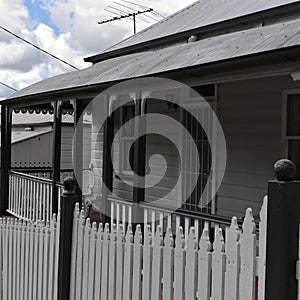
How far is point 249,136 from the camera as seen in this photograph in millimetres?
8250

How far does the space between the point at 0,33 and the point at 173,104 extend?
1894 cm

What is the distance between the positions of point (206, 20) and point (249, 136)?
2.89 metres

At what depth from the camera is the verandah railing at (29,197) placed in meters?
10.2

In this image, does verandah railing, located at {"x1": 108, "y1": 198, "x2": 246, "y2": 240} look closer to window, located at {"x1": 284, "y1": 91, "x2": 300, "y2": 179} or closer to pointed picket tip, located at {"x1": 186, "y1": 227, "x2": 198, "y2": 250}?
window, located at {"x1": 284, "y1": 91, "x2": 300, "y2": 179}

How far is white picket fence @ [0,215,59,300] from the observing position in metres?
4.84

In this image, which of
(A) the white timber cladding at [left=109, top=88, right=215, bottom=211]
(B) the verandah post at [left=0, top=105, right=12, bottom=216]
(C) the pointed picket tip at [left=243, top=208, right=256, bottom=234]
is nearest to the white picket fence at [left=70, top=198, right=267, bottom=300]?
(C) the pointed picket tip at [left=243, top=208, right=256, bottom=234]

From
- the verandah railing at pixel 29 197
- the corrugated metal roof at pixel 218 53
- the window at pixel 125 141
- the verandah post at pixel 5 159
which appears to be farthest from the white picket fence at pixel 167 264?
the verandah post at pixel 5 159

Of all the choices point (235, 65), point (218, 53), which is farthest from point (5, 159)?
point (235, 65)

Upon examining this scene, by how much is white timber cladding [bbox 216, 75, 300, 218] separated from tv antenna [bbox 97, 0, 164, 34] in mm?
18003

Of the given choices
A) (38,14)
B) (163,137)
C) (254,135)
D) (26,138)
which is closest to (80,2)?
(38,14)

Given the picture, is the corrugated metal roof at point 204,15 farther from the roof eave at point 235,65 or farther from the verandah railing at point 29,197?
the verandah railing at point 29,197

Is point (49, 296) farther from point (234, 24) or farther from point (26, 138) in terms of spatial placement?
point (26, 138)

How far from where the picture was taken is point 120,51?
1198 centimetres

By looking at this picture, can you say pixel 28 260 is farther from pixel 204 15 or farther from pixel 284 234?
pixel 204 15
